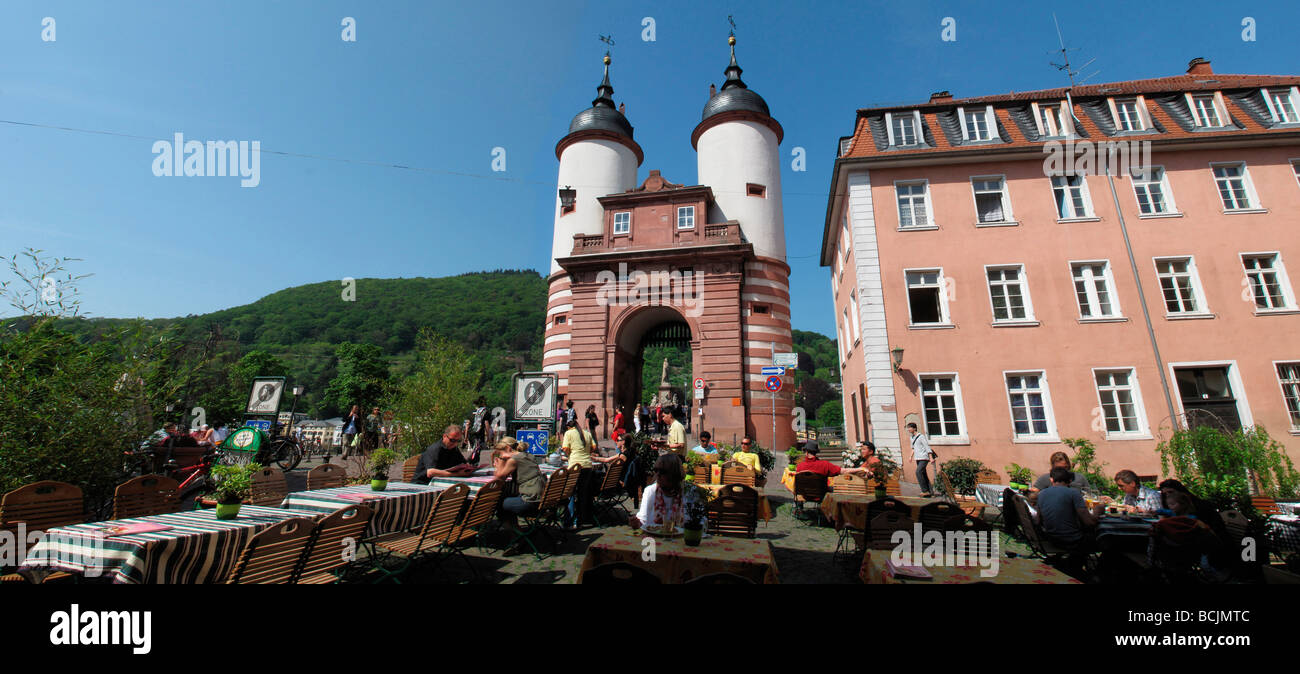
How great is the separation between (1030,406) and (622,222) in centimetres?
1875

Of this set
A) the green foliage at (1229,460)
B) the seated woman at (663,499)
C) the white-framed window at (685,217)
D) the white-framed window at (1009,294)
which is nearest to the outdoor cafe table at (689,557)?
the seated woman at (663,499)

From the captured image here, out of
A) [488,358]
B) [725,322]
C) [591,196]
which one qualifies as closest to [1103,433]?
[725,322]

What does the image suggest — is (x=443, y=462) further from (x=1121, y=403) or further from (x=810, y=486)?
(x=1121, y=403)

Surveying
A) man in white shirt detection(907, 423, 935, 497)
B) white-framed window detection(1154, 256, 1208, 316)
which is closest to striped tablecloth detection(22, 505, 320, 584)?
man in white shirt detection(907, 423, 935, 497)

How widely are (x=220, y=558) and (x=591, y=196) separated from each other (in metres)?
26.4

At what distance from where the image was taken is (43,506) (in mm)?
4824

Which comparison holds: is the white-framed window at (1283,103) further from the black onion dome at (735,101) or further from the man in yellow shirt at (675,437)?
the man in yellow shirt at (675,437)

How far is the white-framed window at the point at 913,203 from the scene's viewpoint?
629 inches

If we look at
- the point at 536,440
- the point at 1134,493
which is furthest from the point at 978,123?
the point at 536,440

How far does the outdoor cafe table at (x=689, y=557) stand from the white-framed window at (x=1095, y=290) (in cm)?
1612
